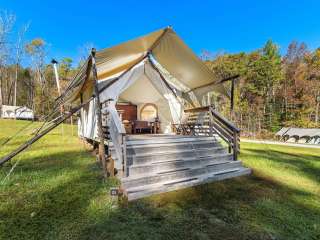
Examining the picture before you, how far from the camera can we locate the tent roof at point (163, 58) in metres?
4.70

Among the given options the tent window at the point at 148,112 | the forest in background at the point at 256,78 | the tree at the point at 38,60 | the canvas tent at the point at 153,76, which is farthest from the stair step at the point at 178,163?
the tree at the point at 38,60

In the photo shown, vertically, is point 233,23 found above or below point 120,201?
above

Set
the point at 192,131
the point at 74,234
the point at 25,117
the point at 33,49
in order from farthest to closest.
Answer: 1. the point at 33,49
2. the point at 25,117
3. the point at 192,131
4. the point at 74,234

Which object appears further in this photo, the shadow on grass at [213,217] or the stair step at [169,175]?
the stair step at [169,175]

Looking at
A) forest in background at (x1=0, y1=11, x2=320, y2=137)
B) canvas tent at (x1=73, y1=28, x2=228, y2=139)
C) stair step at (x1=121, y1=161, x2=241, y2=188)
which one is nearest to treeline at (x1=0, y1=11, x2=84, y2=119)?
forest in background at (x1=0, y1=11, x2=320, y2=137)

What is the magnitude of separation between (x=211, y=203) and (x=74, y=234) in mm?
2146

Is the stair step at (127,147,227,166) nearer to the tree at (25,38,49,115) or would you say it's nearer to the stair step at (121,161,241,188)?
the stair step at (121,161,241,188)

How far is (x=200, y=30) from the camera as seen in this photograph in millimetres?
27984

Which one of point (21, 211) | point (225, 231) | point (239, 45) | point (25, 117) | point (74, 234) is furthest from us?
point (239, 45)

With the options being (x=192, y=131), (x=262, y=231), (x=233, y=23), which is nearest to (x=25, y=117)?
(x=192, y=131)

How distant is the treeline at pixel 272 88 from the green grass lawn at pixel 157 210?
2082 cm

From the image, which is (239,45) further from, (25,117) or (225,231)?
(225,231)

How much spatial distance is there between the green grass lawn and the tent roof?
8.77 feet

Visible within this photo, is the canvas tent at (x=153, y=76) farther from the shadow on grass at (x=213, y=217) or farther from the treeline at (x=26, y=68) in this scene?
the treeline at (x=26, y=68)
